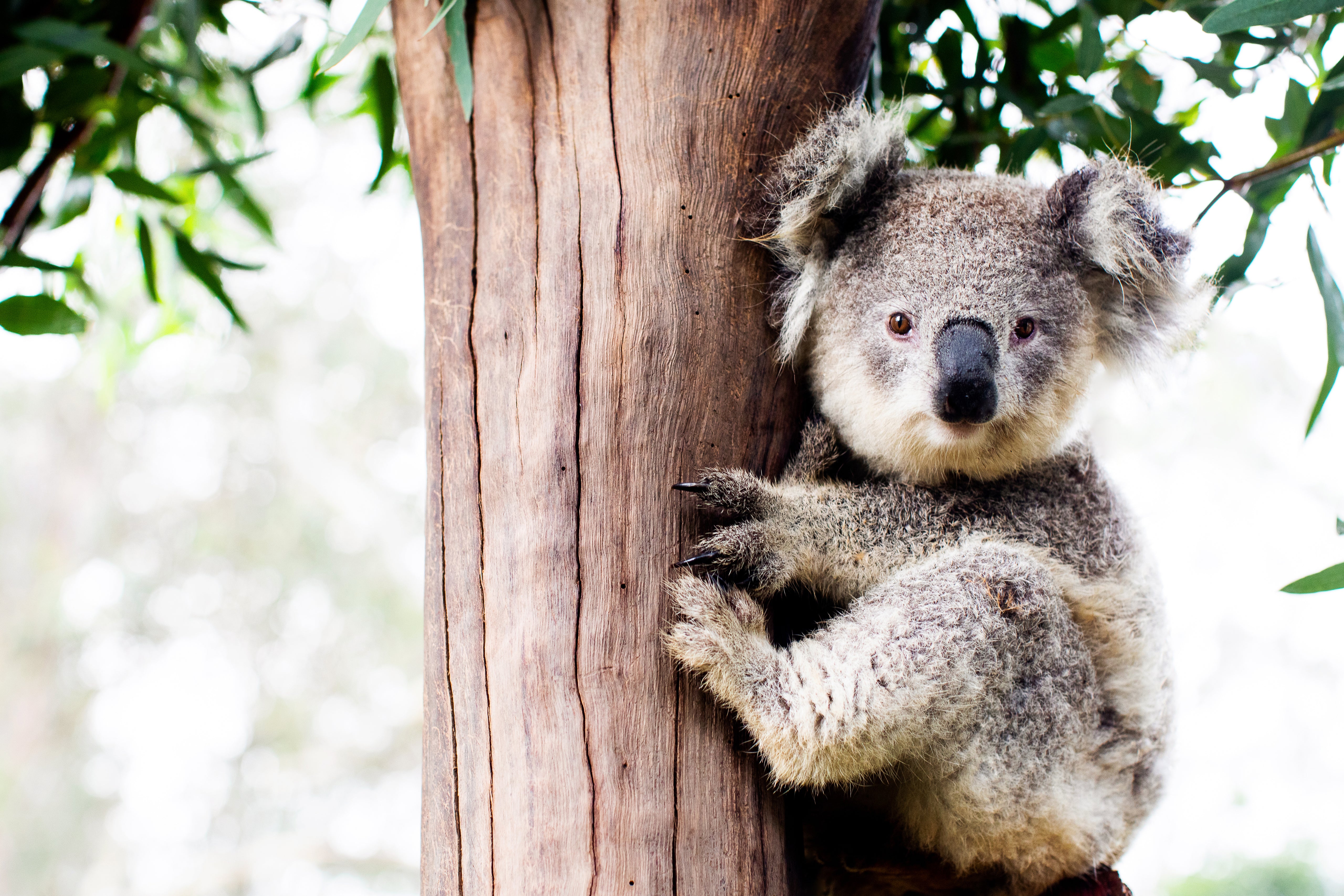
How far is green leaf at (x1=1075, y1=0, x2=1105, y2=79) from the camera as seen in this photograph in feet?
6.71

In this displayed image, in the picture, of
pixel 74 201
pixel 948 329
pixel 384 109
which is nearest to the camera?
pixel 948 329

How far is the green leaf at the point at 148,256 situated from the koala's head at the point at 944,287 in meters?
1.84

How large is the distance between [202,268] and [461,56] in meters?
1.29

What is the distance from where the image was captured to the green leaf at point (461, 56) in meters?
1.69

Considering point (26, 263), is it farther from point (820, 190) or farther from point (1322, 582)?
Answer: point (1322, 582)

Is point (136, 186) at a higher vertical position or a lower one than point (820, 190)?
higher

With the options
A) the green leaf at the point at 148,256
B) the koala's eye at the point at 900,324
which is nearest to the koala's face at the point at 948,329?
the koala's eye at the point at 900,324

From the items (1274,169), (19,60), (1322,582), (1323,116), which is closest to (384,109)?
(19,60)

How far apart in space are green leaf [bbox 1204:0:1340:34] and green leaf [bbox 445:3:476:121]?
1.20 meters

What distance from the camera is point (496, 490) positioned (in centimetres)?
161

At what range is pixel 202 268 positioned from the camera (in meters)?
2.61

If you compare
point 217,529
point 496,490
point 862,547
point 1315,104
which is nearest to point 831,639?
point 862,547

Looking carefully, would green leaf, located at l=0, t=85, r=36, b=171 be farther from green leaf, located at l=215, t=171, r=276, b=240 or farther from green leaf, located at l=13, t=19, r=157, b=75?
green leaf, located at l=215, t=171, r=276, b=240

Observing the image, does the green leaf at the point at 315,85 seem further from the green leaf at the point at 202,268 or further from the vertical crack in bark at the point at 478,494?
the vertical crack in bark at the point at 478,494
